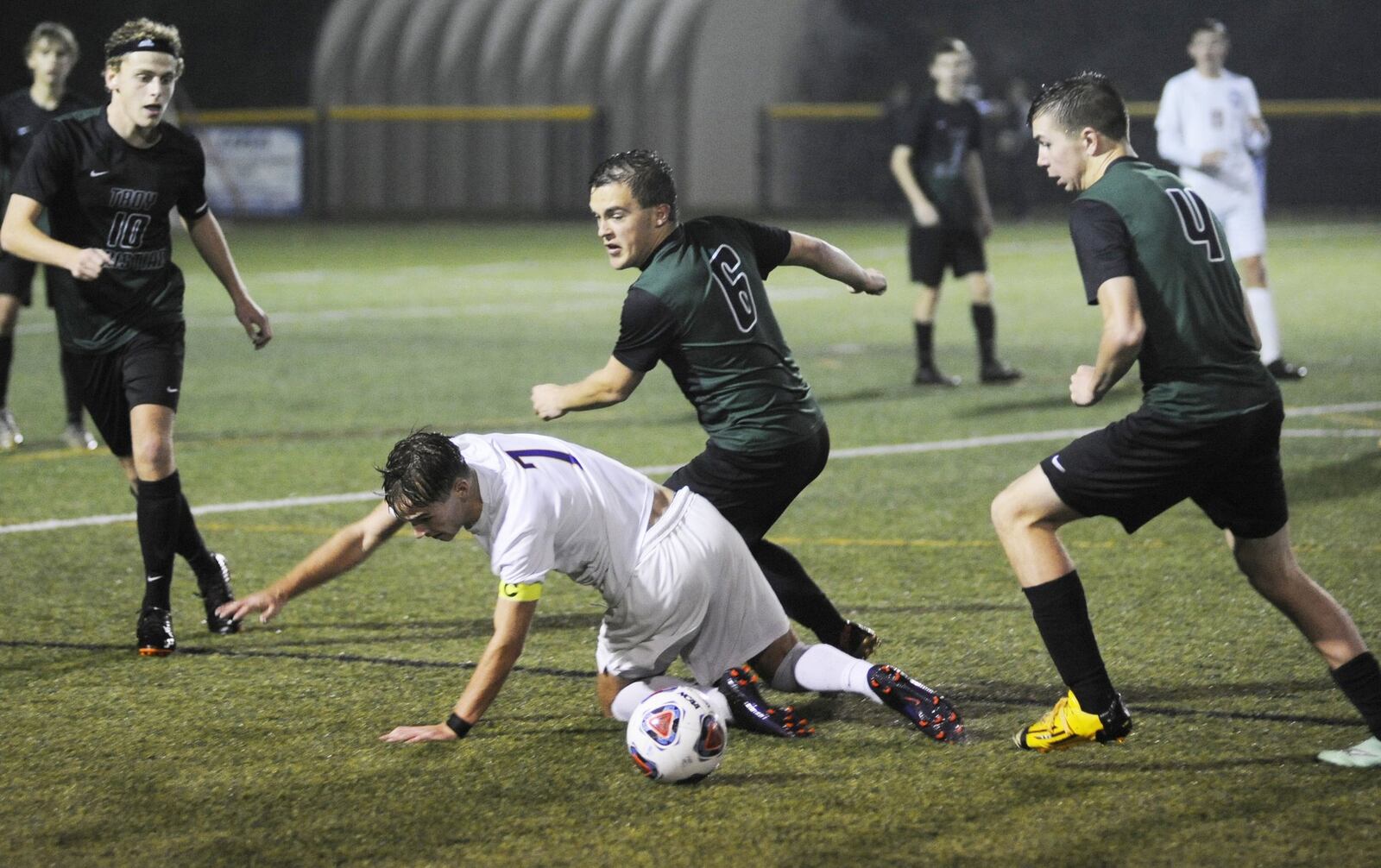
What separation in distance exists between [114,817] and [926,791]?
187 cm

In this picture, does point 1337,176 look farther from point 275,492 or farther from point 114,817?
point 114,817

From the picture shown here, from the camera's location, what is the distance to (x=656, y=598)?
4711mm

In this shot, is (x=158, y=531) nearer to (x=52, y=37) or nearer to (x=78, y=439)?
(x=52, y=37)

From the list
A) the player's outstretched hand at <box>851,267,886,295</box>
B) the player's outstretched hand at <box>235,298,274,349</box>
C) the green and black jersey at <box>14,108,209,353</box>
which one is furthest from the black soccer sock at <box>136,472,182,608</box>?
the player's outstretched hand at <box>851,267,886,295</box>

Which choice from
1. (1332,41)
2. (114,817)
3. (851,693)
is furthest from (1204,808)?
(1332,41)

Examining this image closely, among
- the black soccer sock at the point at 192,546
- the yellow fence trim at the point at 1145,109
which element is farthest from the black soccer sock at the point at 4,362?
the yellow fence trim at the point at 1145,109

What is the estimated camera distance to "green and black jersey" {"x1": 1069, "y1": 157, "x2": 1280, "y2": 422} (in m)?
4.32

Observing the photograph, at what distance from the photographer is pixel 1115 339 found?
4199mm

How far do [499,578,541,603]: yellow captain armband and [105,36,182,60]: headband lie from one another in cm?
235

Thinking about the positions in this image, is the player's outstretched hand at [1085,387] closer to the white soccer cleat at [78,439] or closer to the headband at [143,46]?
the headband at [143,46]

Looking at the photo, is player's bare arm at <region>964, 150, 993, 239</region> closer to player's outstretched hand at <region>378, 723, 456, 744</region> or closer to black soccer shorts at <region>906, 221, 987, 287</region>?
black soccer shorts at <region>906, 221, 987, 287</region>

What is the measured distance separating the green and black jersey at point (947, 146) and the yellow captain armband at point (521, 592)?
794 centimetres

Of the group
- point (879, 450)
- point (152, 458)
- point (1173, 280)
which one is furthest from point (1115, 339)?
point (879, 450)

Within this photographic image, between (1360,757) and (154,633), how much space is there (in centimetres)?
350
